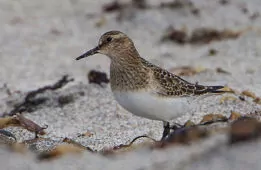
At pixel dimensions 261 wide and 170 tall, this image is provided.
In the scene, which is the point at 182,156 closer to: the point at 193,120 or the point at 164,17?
the point at 193,120

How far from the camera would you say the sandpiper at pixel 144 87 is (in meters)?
5.13

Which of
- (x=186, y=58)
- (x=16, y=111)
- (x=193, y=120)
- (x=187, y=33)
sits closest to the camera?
(x=193, y=120)

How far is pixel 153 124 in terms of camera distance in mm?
5996

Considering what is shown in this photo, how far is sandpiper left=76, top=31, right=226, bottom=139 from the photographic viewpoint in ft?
16.8

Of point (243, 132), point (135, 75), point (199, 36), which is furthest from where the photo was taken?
point (199, 36)

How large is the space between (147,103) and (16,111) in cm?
174

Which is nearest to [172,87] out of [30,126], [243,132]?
[30,126]

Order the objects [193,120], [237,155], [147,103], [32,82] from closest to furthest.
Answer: [237,155] < [147,103] < [193,120] < [32,82]

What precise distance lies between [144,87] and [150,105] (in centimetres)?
15

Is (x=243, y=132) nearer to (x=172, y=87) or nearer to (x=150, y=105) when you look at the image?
(x=150, y=105)

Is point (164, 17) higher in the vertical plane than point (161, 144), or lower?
higher

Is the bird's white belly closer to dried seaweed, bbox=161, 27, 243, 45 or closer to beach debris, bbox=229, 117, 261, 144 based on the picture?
beach debris, bbox=229, 117, 261, 144

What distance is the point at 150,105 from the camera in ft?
16.8

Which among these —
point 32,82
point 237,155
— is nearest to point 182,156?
point 237,155
